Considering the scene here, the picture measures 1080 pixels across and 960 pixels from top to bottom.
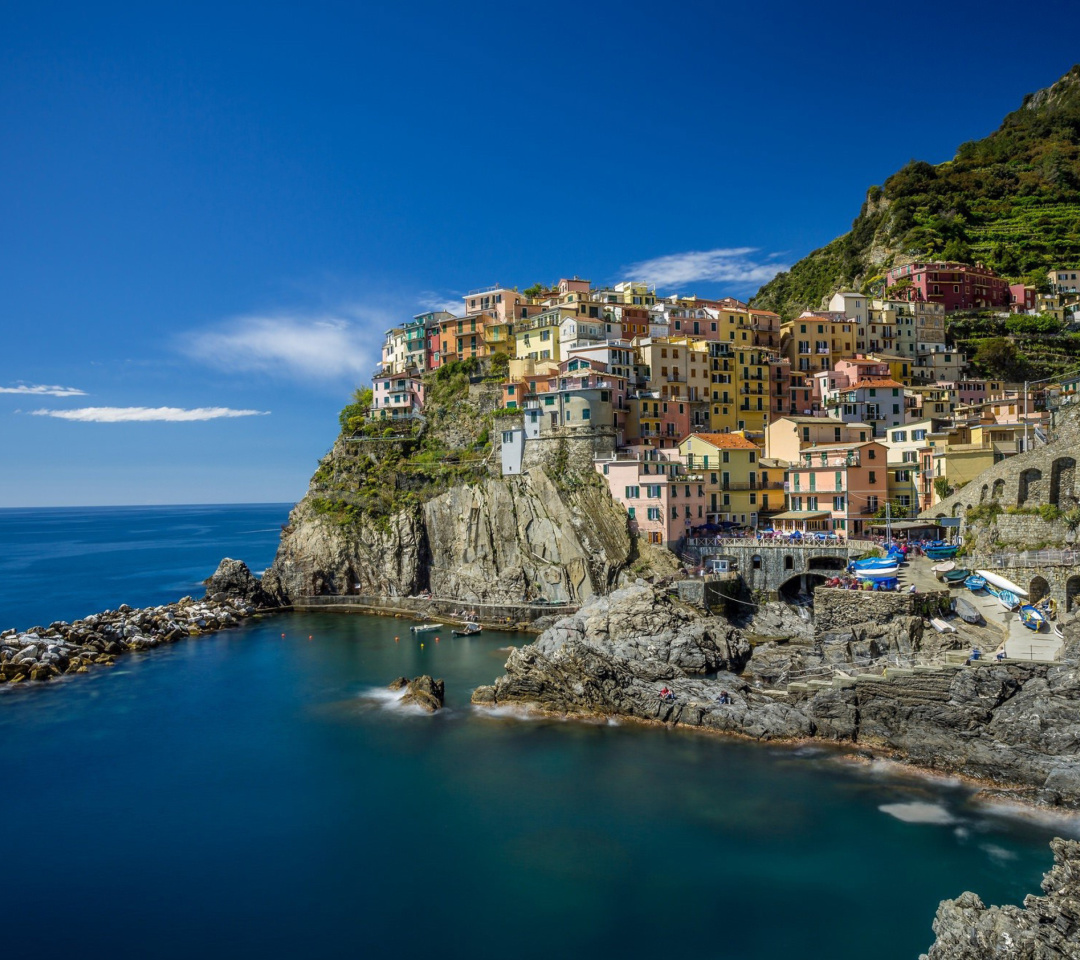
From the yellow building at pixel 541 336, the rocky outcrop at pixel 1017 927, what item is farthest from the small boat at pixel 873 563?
the yellow building at pixel 541 336

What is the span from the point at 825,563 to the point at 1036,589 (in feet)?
39.7

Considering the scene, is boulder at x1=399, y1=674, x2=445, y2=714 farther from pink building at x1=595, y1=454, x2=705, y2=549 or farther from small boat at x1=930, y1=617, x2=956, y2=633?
small boat at x1=930, y1=617, x2=956, y2=633

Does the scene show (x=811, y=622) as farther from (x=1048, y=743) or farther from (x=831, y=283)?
(x=831, y=283)

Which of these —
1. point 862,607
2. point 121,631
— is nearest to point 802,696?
point 862,607

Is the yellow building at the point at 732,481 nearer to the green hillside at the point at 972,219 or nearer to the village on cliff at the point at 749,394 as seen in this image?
the village on cliff at the point at 749,394

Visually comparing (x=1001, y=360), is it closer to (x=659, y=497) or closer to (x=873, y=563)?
(x=659, y=497)

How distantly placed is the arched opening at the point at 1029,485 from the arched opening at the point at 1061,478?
64 centimetres

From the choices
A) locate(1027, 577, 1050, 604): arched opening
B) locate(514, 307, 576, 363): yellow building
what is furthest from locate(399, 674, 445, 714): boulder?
locate(514, 307, 576, 363): yellow building

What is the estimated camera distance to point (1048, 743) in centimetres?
2783

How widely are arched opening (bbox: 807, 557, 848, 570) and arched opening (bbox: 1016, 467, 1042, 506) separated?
32.7 feet

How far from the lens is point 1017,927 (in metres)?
15.1

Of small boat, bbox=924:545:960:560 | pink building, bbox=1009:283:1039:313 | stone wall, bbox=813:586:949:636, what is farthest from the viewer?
pink building, bbox=1009:283:1039:313

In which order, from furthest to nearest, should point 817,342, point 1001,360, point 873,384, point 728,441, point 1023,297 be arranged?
point 1023,297 → point 817,342 → point 1001,360 → point 873,384 → point 728,441

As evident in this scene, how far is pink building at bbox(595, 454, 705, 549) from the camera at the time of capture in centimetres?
5369
